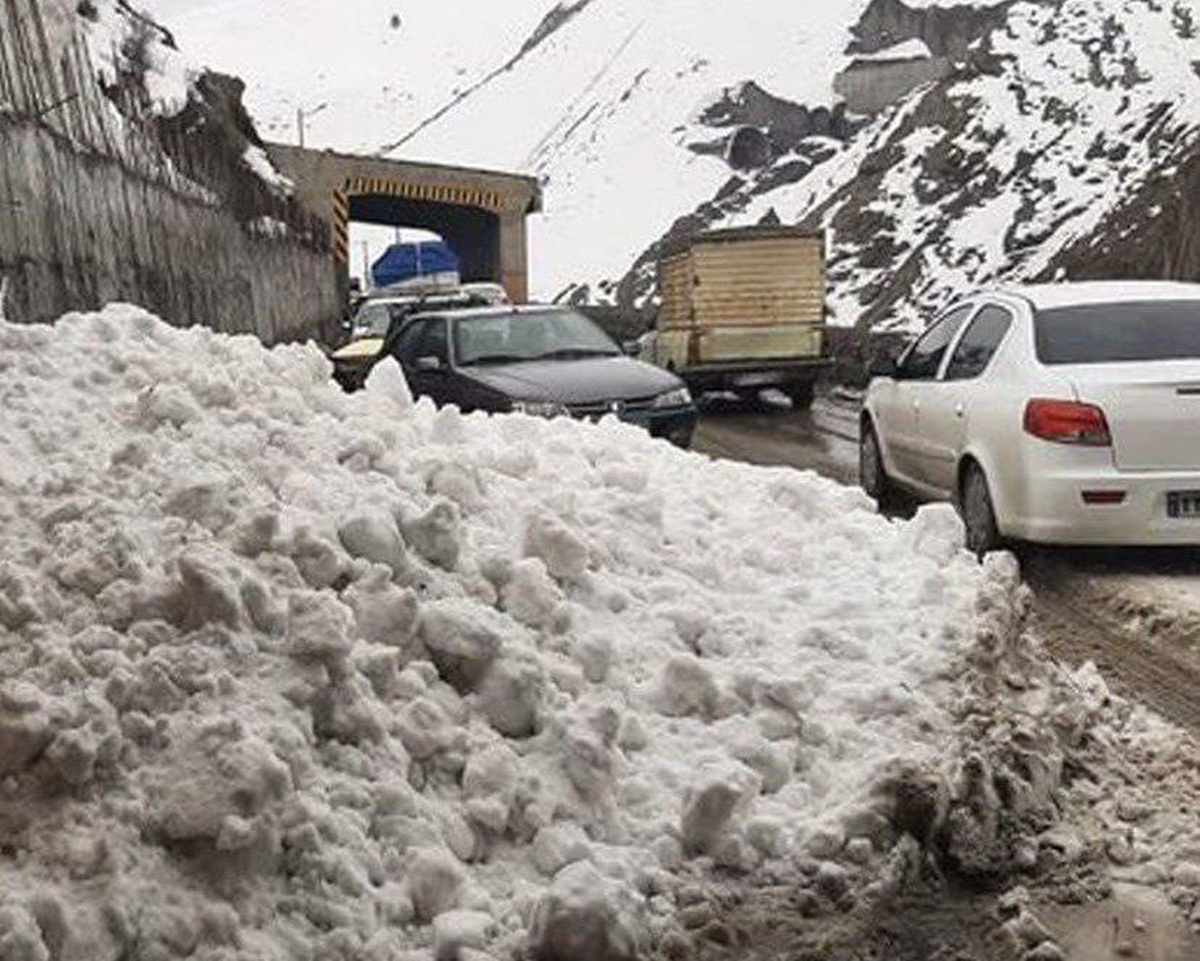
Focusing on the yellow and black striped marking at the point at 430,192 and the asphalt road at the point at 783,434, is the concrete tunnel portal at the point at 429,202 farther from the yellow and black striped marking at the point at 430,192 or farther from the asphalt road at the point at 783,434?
the asphalt road at the point at 783,434

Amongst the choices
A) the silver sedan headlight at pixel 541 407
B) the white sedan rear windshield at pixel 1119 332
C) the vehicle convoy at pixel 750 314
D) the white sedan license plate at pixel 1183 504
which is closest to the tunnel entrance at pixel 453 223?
the vehicle convoy at pixel 750 314

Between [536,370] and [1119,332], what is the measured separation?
5.12 m

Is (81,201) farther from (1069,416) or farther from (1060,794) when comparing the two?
(1060,794)

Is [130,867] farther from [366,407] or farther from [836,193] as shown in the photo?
[836,193]

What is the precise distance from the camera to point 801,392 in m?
21.7

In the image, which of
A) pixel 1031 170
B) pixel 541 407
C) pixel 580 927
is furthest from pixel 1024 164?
pixel 580 927

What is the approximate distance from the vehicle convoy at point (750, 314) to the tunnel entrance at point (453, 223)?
1849 centimetres

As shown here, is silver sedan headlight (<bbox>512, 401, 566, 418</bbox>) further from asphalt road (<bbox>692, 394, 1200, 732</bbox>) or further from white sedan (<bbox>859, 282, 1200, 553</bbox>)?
asphalt road (<bbox>692, 394, 1200, 732</bbox>)

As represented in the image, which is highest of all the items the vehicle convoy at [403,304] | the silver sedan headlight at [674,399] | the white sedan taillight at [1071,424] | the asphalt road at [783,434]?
the vehicle convoy at [403,304]

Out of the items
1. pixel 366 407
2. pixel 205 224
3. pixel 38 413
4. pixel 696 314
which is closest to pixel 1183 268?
pixel 696 314

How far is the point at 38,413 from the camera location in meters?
4.95

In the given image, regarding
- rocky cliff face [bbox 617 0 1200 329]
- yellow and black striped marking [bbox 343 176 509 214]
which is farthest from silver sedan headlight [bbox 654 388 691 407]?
yellow and black striped marking [bbox 343 176 509 214]

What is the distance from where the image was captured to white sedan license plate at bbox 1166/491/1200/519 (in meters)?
7.96

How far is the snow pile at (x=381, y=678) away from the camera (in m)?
3.53
